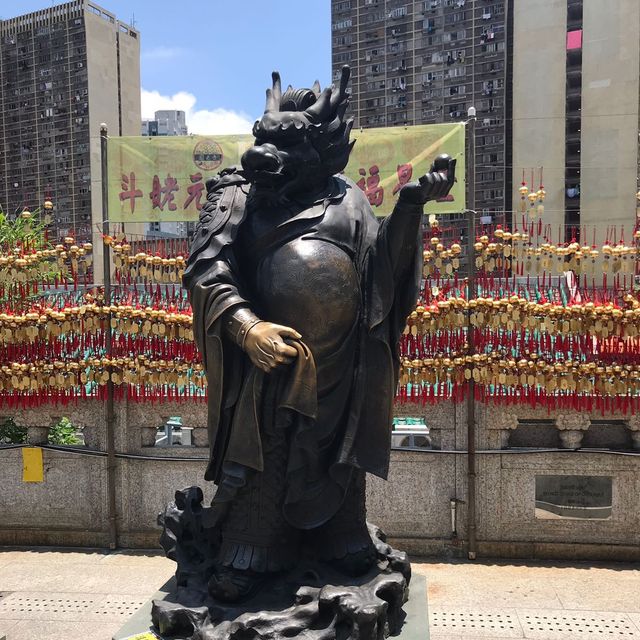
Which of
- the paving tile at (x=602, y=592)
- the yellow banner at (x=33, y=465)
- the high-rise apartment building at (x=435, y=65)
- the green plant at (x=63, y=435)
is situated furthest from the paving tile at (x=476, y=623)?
the high-rise apartment building at (x=435, y=65)

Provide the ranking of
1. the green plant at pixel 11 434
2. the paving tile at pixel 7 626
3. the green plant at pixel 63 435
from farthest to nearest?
the green plant at pixel 63 435, the green plant at pixel 11 434, the paving tile at pixel 7 626

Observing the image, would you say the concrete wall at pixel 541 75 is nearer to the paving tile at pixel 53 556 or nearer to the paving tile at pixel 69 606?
the paving tile at pixel 53 556

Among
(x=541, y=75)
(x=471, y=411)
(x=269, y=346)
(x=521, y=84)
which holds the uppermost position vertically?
(x=541, y=75)

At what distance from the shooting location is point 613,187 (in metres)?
21.7

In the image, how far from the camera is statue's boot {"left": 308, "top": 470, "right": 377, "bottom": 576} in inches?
109

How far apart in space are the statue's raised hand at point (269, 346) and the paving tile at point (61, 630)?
3.44 m

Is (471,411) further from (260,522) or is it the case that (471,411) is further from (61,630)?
(260,522)

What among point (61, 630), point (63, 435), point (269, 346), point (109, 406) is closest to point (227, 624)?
point (269, 346)

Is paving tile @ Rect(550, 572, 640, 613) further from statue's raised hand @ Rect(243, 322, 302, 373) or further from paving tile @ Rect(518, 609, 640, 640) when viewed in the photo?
statue's raised hand @ Rect(243, 322, 302, 373)

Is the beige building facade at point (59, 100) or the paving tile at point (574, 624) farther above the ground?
the beige building facade at point (59, 100)

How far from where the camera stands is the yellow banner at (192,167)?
658 centimetres

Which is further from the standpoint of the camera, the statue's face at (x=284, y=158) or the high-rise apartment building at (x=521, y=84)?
the high-rise apartment building at (x=521, y=84)

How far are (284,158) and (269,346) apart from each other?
2.75 feet

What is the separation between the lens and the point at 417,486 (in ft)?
21.4
